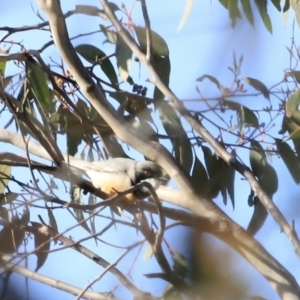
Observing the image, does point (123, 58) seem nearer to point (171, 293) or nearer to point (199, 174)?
point (199, 174)

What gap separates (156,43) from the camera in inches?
71.8

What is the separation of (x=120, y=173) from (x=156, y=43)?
0.38 meters

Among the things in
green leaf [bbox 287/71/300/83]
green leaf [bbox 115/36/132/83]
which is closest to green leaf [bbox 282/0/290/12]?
green leaf [bbox 287/71/300/83]

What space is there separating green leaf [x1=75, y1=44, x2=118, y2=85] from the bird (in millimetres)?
249

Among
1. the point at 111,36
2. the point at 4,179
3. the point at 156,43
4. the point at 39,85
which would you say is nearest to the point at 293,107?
the point at 156,43

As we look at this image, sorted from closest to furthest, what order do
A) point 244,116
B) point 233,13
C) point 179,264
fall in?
1. point 179,264
2. point 233,13
3. point 244,116

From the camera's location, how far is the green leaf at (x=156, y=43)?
180 centimetres

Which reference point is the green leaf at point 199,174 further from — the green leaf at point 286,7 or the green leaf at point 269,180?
the green leaf at point 286,7

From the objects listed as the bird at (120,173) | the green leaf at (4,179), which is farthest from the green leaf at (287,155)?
the green leaf at (4,179)

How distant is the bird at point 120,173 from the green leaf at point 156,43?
1.00 ft

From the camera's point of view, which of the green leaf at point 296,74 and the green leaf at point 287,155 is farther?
the green leaf at point 287,155

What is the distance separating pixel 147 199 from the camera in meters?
1.66

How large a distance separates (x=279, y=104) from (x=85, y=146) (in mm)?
630

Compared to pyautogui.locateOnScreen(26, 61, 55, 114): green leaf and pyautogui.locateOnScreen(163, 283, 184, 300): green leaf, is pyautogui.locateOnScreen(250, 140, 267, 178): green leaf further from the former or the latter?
pyautogui.locateOnScreen(163, 283, 184, 300): green leaf
